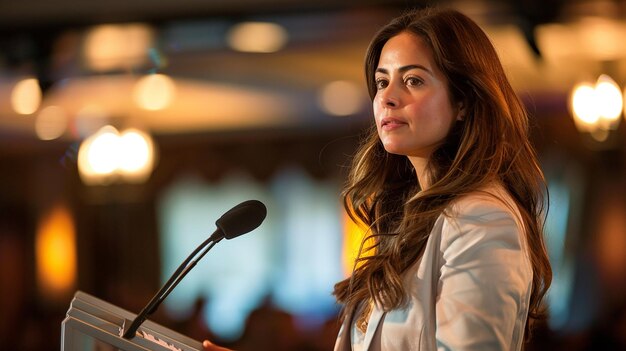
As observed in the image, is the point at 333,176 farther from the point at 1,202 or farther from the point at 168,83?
→ the point at 1,202

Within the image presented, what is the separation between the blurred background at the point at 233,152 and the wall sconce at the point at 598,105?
1 centimetres

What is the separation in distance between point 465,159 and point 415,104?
0.39ft

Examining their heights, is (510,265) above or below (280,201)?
below

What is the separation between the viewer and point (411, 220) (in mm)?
1451

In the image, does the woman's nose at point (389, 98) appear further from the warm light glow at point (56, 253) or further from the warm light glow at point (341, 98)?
the warm light glow at point (56, 253)

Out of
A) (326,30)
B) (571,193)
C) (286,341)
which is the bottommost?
(286,341)

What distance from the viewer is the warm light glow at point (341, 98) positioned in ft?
27.9

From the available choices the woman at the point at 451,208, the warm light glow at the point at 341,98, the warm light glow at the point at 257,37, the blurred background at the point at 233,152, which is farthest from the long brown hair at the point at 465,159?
the warm light glow at the point at 341,98

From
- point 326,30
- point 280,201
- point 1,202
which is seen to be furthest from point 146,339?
point 1,202

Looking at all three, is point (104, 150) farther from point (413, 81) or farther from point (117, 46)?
point (413, 81)

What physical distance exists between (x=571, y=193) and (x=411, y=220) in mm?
7611

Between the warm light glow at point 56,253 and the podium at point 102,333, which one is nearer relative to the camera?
the podium at point 102,333

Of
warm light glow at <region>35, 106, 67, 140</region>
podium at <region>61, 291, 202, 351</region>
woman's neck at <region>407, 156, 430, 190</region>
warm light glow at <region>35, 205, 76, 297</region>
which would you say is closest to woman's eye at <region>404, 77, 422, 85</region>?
woman's neck at <region>407, 156, 430, 190</region>

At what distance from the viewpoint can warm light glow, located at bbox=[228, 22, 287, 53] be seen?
20.7ft
